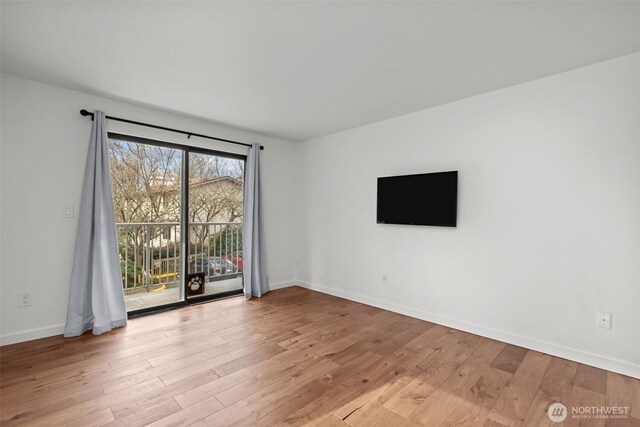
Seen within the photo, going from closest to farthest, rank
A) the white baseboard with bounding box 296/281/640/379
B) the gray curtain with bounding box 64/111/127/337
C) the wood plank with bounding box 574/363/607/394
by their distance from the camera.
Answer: the wood plank with bounding box 574/363/607/394 < the white baseboard with bounding box 296/281/640/379 < the gray curtain with bounding box 64/111/127/337

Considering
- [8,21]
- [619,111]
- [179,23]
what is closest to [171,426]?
[179,23]

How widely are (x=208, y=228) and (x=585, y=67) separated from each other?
4538 mm

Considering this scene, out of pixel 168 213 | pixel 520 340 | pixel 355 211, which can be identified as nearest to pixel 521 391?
pixel 520 340

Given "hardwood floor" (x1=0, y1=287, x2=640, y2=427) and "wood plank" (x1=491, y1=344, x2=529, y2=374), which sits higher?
"hardwood floor" (x1=0, y1=287, x2=640, y2=427)

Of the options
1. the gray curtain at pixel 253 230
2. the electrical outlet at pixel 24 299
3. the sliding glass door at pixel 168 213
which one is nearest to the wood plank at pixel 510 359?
the gray curtain at pixel 253 230

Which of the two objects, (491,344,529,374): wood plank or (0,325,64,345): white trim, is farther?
(0,325,64,345): white trim

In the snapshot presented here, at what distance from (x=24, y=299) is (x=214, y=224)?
7.09ft

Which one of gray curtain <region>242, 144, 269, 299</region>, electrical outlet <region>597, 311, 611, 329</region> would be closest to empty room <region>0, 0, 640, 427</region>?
electrical outlet <region>597, 311, 611, 329</region>

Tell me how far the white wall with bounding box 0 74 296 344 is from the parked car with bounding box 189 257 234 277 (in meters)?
1.56

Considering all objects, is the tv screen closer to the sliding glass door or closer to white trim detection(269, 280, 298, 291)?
white trim detection(269, 280, 298, 291)

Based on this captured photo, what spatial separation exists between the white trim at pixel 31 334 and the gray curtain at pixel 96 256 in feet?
0.36

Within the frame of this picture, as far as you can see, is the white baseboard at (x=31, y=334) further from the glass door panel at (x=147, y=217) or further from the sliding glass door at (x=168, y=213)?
the glass door panel at (x=147, y=217)

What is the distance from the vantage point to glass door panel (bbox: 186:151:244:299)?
4.06 m

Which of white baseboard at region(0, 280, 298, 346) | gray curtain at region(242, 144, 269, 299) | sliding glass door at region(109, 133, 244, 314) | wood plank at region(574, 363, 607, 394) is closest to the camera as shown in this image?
wood plank at region(574, 363, 607, 394)
